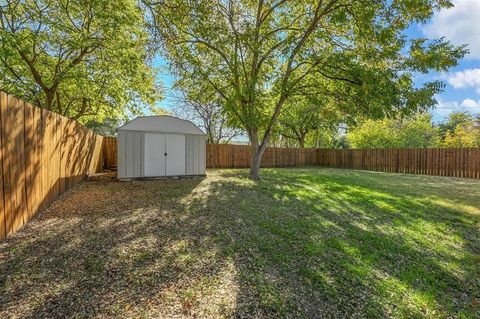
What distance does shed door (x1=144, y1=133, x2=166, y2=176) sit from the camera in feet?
27.0

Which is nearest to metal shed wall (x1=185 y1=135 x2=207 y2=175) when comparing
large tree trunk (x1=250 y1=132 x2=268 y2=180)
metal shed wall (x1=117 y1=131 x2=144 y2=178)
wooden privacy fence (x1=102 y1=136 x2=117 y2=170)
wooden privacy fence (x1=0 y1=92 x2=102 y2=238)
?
metal shed wall (x1=117 y1=131 x2=144 y2=178)

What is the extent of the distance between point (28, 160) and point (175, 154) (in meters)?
5.08

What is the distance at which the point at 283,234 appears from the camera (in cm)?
373

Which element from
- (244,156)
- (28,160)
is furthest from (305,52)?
(244,156)

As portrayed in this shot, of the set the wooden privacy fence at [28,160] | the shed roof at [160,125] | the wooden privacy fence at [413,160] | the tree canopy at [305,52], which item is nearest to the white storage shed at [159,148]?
the shed roof at [160,125]

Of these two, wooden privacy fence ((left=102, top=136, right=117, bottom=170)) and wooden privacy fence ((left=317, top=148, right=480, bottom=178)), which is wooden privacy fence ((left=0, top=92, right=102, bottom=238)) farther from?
wooden privacy fence ((left=317, top=148, right=480, bottom=178))

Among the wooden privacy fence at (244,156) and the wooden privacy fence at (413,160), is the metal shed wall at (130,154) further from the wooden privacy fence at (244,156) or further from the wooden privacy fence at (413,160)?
the wooden privacy fence at (413,160)

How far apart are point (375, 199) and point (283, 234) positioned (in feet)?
12.3

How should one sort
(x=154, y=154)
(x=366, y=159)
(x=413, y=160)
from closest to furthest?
1. (x=154, y=154)
2. (x=413, y=160)
3. (x=366, y=159)

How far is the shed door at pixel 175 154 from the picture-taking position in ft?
28.3

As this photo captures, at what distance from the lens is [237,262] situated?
2854 mm

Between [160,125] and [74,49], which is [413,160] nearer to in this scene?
[160,125]

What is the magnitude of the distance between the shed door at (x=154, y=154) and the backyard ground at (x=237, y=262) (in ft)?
9.94

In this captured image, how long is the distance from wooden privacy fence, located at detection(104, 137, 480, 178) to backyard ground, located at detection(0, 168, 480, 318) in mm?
9112
